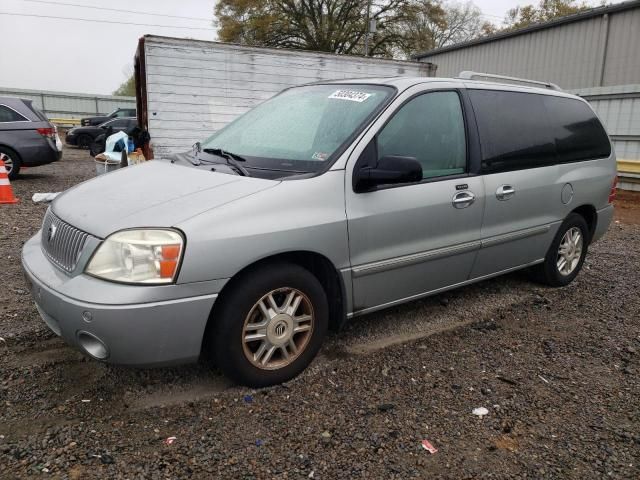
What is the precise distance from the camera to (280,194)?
9.39 feet

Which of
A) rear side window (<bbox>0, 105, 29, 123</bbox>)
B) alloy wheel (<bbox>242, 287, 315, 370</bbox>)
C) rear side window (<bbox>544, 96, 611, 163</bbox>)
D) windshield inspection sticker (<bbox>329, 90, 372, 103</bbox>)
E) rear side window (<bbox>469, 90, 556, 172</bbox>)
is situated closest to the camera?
alloy wheel (<bbox>242, 287, 315, 370</bbox>)

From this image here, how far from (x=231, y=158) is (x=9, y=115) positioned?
9106mm

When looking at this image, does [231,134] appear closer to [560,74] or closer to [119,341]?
[119,341]

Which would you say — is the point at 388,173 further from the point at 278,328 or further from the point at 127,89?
the point at 127,89

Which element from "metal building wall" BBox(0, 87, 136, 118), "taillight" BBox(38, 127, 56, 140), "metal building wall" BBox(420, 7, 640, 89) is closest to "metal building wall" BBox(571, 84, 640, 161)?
"metal building wall" BBox(420, 7, 640, 89)

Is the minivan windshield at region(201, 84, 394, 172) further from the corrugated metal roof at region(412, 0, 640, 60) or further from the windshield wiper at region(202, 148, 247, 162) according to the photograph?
the corrugated metal roof at region(412, 0, 640, 60)

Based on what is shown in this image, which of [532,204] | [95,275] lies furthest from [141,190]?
[532,204]

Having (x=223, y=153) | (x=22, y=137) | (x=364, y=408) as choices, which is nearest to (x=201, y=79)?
(x=22, y=137)

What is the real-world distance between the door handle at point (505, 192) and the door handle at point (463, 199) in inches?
12.1

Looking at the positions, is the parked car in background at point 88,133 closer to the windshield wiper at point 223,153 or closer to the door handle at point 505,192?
the windshield wiper at point 223,153

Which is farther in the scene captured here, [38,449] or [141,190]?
[141,190]

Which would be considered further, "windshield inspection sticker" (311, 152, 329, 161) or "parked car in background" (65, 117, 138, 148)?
"parked car in background" (65, 117, 138, 148)

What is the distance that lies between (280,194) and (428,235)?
117 cm

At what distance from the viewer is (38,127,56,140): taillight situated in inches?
417
